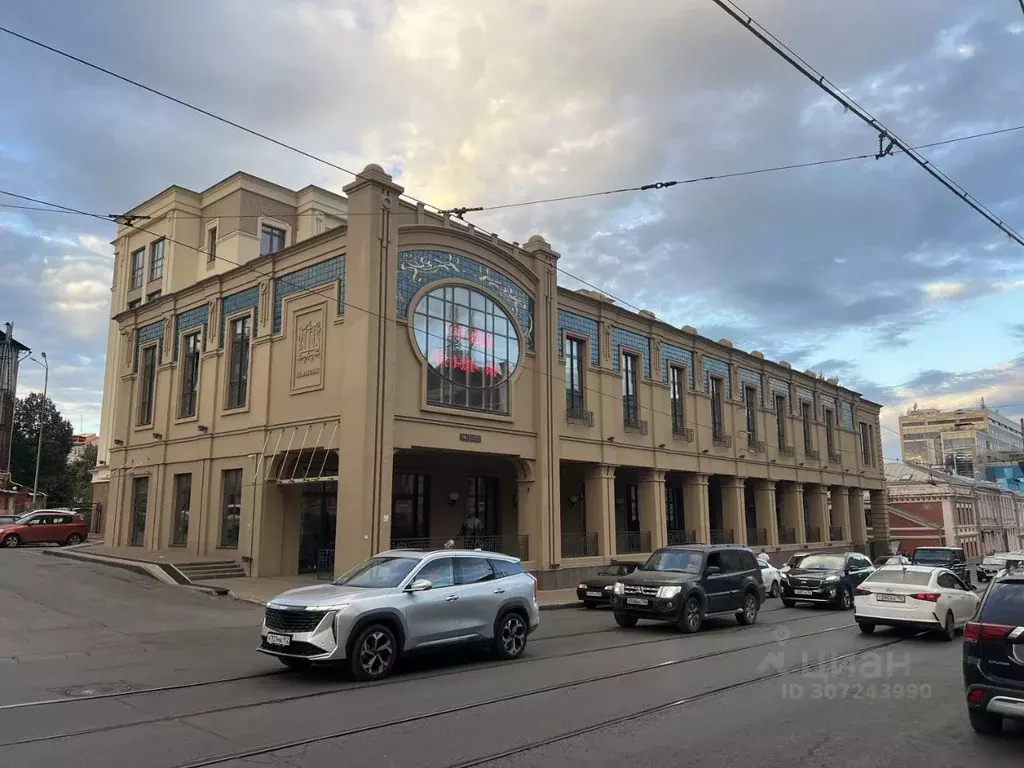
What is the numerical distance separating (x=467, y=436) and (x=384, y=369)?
12.0 feet

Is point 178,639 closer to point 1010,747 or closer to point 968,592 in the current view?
point 1010,747

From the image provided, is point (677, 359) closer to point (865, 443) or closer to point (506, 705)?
point (865, 443)

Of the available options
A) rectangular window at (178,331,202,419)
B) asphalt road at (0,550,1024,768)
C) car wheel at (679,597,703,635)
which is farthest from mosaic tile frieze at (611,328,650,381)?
asphalt road at (0,550,1024,768)

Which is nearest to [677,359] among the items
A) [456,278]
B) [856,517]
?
[456,278]

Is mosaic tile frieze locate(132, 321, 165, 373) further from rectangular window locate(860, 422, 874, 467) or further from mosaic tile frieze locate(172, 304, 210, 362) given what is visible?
rectangular window locate(860, 422, 874, 467)

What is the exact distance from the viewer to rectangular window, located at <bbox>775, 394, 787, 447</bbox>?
4019 cm

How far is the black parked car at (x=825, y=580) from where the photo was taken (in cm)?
1967

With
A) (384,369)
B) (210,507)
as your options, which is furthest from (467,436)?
(210,507)

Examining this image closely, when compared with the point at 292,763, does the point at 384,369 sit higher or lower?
higher

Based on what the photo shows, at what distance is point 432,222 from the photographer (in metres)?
22.3

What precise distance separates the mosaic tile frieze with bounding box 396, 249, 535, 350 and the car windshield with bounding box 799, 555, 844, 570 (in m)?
10.8

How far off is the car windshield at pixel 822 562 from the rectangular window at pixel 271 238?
2956 cm

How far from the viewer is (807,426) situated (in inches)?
1711

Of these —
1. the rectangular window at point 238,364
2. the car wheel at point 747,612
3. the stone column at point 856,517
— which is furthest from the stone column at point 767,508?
the rectangular window at point 238,364
